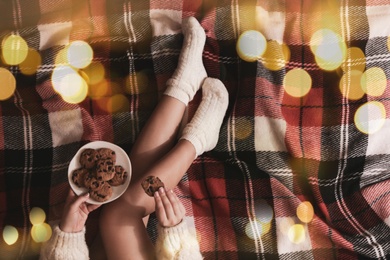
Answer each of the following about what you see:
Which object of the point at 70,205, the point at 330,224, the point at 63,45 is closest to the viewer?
the point at 70,205

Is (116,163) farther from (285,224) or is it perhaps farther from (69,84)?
(285,224)

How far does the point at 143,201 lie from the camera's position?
119 cm

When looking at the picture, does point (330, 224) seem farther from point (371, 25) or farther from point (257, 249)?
point (371, 25)

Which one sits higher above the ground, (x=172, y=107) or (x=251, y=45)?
(x=251, y=45)

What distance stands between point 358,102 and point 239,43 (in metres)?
0.33

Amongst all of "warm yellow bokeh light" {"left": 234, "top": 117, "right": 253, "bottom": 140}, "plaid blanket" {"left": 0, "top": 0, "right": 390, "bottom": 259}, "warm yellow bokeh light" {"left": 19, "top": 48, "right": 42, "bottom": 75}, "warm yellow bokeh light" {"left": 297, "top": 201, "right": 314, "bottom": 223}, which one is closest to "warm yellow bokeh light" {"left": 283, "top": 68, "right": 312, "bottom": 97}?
"plaid blanket" {"left": 0, "top": 0, "right": 390, "bottom": 259}

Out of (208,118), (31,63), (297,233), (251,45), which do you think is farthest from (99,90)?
(297,233)

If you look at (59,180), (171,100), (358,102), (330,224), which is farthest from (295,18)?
(59,180)

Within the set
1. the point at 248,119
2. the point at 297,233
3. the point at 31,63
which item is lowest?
the point at 297,233

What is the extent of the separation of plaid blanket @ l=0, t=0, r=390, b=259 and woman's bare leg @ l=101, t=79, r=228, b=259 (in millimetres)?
80

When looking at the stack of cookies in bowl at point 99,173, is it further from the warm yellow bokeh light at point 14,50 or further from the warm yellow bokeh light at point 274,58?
the warm yellow bokeh light at point 274,58

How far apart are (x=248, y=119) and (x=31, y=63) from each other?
0.58 m

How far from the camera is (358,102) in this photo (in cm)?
129

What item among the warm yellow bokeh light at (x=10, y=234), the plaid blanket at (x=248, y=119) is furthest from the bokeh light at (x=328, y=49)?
the warm yellow bokeh light at (x=10, y=234)
